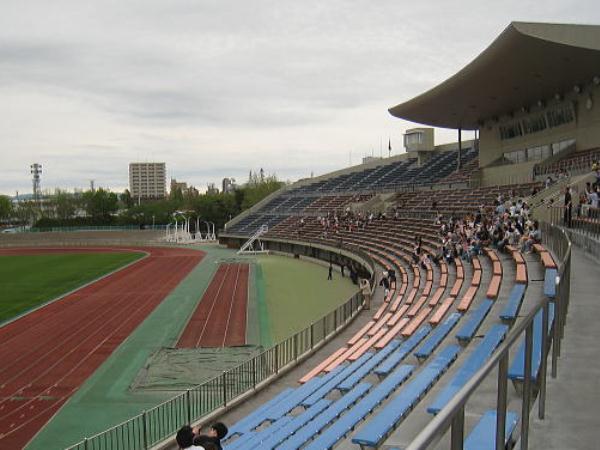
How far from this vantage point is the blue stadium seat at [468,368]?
680 centimetres

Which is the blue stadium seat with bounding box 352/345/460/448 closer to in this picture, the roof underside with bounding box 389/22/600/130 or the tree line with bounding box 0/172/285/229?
the roof underside with bounding box 389/22/600/130

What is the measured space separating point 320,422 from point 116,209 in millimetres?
135227

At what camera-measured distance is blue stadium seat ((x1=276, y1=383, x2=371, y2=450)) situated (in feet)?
29.2

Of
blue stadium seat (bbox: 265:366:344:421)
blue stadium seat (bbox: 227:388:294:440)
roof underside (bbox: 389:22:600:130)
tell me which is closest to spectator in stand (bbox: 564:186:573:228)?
roof underside (bbox: 389:22:600:130)

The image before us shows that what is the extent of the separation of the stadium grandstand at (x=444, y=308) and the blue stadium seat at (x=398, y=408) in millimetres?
38

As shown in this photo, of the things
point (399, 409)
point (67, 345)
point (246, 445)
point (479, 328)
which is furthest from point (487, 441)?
point (67, 345)

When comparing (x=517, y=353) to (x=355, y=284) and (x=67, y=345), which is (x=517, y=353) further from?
(x=355, y=284)

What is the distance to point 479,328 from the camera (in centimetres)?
1233

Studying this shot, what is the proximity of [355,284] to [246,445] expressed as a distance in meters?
25.6

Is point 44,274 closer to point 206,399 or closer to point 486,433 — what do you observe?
point 206,399

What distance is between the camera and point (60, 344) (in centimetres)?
2170

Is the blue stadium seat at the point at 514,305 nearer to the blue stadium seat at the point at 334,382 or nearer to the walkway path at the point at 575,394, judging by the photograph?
the walkway path at the point at 575,394

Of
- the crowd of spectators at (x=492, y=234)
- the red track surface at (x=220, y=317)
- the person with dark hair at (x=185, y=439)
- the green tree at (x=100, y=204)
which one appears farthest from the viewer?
the green tree at (x=100, y=204)

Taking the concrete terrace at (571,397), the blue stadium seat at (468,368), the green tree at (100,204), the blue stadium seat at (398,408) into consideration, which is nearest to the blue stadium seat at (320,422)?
the concrete terrace at (571,397)
